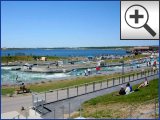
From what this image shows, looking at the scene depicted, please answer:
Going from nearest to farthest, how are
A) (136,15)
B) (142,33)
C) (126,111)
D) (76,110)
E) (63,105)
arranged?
(136,15), (142,33), (126,111), (76,110), (63,105)

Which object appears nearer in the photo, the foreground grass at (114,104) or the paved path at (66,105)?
the foreground grass at (114,104)

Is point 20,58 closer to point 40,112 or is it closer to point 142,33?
point 40,112

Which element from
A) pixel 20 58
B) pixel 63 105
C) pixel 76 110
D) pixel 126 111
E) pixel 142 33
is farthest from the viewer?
pixel 20 58

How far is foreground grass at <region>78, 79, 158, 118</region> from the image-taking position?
43.7ft

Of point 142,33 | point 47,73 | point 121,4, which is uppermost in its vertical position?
point 121,4

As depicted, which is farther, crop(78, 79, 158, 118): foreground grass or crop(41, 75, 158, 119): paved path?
crop(41, 75, 158, 119): paved path

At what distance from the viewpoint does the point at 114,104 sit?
1545cm

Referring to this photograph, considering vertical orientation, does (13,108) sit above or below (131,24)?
below

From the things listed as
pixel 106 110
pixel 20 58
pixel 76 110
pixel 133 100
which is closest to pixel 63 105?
pixel 76 110

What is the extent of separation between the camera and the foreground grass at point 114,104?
43.7 ft

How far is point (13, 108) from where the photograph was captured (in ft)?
52.6

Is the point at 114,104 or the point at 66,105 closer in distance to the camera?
the point at 114,104

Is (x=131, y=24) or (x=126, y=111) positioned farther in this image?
(x=126, y=111)

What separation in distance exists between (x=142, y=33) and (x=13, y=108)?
1009 centimetres
